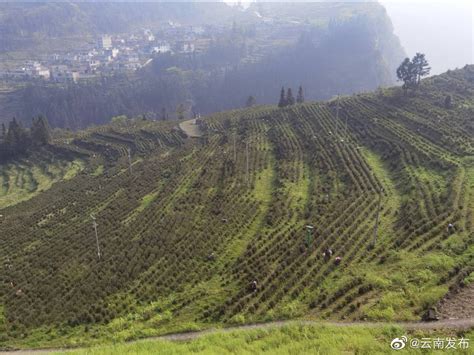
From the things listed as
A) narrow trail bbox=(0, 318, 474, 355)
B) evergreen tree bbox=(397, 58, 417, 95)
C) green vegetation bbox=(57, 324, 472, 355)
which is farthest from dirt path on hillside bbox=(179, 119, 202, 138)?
green vegetation bbox=(57, 324, 472, 355)

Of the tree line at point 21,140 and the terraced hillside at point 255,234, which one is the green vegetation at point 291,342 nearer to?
the terraced hillside at point 255,234

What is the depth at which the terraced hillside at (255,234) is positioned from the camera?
2530 centimetres

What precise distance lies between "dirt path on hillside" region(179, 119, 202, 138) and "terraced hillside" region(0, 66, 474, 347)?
1552 cm

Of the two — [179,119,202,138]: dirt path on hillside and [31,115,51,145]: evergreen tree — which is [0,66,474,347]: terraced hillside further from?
[31,115,51,145]: evergreen tree

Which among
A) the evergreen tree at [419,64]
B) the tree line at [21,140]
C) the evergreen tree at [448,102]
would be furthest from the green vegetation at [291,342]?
the tree line at [21,140]

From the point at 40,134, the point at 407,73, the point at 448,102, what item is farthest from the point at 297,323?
the point at 40,134

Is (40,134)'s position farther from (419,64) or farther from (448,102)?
(448,102)

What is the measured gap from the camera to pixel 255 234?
37000mm

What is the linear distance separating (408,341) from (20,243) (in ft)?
130

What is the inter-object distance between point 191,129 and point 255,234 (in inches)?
2311

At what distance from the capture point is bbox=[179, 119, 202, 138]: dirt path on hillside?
87062 mm

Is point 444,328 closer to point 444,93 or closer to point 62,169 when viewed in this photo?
point 444,93

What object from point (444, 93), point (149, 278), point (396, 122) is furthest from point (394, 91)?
point (149, 278)

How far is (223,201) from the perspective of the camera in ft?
148
